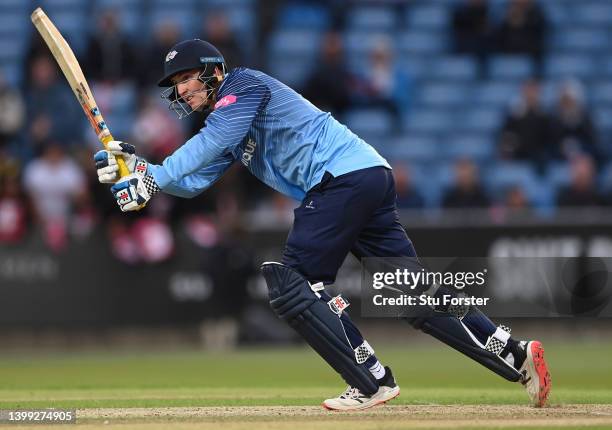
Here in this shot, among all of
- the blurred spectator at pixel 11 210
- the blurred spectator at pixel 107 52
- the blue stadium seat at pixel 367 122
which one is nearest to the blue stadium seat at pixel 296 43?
the blue stadium seat at pixel 367 122

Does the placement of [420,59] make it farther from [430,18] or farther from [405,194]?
[405,194]

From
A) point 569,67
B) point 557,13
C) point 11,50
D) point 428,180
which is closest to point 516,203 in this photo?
point 428,180

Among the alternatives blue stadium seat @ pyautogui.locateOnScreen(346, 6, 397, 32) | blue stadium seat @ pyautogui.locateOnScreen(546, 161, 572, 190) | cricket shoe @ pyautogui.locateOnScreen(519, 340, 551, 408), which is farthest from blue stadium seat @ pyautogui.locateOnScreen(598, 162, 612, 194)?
cricket shoe @ pyautogui.locateOnScreen(519, 340, 551, 408)

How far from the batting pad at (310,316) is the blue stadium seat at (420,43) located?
12047 mm

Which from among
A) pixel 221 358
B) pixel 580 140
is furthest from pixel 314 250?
pixel 580 140

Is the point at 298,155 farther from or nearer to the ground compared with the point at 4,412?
farther from the ground

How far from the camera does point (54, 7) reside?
18625 millimetres

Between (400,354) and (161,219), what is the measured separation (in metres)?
3.59

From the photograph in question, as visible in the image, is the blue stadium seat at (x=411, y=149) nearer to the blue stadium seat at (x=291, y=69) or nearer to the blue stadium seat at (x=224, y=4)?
the blue stadium seat at (x=291, y=69)

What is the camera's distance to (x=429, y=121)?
1769 cm

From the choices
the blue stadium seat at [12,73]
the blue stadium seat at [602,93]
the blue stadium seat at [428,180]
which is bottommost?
the blue stadium seat at [428,180]

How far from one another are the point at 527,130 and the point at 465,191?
1559 mm

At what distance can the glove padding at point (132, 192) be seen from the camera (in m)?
6.85

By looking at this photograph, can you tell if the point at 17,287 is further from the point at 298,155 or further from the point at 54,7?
the point at 298,155
